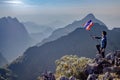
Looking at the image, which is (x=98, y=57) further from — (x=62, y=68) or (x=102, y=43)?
(x=62, y=68)

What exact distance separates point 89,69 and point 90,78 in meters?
3.33

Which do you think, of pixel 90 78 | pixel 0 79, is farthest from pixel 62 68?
pixel 0 79

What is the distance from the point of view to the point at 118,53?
32.7 metres

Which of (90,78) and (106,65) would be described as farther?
(106,65)

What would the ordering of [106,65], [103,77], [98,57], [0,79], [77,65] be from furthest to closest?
[0,79]
[77,65]
[98,57]
[106,65]
[103,77]

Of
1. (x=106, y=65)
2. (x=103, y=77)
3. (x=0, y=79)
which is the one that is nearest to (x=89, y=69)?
(x=106, y=65)

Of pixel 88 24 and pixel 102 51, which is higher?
pixel 88 24

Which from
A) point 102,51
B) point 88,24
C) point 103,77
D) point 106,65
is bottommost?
point 103,77

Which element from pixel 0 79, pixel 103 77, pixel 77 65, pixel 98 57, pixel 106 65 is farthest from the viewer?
pixel 0 79

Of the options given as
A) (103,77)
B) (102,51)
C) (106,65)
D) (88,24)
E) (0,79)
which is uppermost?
(0,79)

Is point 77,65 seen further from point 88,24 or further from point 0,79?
point 0,79

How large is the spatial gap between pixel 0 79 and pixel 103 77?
152275mm

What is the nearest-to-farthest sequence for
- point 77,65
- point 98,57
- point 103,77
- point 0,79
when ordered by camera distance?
point 103,77 → point 98,57 → point 77,65 → point 0,79

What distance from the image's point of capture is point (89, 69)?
31.9 metres
